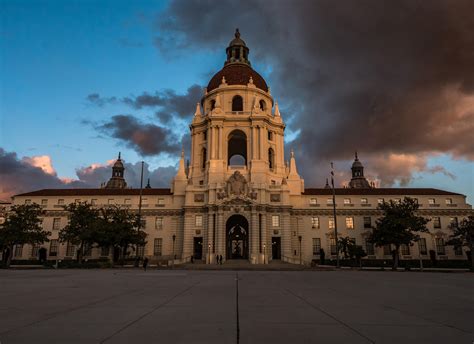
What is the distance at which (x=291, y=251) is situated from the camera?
70688 millimetres

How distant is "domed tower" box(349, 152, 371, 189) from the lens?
472ft

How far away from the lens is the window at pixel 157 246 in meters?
73.6

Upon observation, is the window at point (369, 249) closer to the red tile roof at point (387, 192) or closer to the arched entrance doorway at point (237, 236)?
the red tile roof at point (387, 192)

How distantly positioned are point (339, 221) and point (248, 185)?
20938mm

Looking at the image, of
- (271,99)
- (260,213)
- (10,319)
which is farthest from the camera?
(271,99)

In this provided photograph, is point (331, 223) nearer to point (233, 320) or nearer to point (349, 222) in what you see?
point (349, 222)

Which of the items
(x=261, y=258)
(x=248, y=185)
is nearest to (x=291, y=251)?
(x=261, y=258)

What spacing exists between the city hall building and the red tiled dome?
3.12 feet

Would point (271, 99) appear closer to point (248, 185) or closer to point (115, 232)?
point (248, 185)

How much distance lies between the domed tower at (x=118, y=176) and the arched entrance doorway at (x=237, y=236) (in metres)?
78.1

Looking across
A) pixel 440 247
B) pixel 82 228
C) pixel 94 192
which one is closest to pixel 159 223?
pixel 94 192

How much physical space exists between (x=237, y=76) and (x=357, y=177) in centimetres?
8318

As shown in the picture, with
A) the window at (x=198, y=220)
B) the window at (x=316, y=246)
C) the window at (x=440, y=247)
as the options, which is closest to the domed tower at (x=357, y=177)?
the window at (x=440, y=247)

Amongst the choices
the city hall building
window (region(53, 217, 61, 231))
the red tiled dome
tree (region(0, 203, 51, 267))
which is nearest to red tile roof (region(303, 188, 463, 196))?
the city hall building
